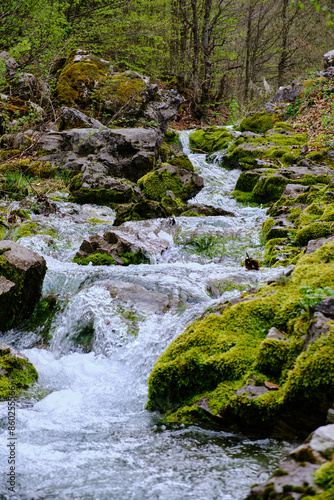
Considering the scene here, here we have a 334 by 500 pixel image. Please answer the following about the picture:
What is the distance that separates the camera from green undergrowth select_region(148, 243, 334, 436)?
2234 millimetres

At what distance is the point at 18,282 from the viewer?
4.98 meters

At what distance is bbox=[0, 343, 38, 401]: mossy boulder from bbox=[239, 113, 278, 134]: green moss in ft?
53.7

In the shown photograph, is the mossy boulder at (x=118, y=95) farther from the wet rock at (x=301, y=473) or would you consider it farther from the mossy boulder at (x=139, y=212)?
the wet rock at (x=301, y=473)

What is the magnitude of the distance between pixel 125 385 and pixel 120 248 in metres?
3.68

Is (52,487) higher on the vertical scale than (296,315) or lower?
lower

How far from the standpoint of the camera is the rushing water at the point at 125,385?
6.63 ft

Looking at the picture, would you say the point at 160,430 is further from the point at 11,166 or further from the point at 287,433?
the point at 11,166

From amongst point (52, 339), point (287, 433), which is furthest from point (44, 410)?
point (287, 433)

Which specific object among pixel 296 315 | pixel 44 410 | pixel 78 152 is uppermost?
pixel 78 152

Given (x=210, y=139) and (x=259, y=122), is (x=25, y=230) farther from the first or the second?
(x=259, y=122)

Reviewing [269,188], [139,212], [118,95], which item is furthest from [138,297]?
[118,95]

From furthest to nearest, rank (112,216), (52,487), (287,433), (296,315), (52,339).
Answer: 1. (112,216)
2. (52,339)
3. (296,315)
4. (287,433)
5. (52,487)

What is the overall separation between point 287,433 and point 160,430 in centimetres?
92

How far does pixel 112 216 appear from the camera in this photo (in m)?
9.98
